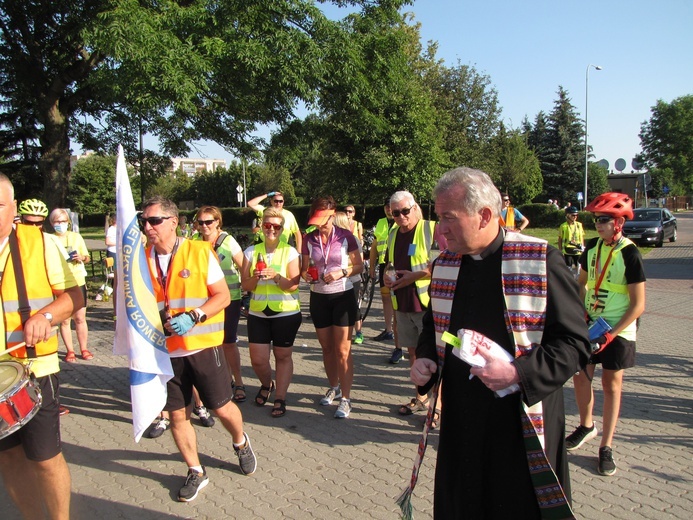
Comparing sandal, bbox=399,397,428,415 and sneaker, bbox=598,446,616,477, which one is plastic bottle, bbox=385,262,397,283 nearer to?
sandal, bbox=399,397,428,415

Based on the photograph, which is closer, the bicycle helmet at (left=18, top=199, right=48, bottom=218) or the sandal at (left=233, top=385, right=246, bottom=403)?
the sandal at (left=233, top=385, right=246, bottom=403)

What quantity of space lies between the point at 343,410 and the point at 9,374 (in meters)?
3.08

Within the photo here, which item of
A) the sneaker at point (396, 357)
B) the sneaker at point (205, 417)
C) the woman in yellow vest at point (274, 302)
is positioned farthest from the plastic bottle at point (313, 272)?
the sneaker at point (396, 357)

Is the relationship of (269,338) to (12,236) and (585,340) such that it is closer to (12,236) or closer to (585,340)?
(12,236)

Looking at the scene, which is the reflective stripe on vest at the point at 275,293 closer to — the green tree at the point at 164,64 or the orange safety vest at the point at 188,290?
the orange safety vest at the point at 188,290

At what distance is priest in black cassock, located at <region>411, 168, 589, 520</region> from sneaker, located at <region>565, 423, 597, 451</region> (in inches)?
91.3

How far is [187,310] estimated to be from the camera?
3.57 meters

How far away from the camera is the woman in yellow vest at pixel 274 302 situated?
5.00 meters

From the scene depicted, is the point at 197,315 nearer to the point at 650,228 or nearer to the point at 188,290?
the point at 188,290

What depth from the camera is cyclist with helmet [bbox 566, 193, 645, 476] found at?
3.75 m

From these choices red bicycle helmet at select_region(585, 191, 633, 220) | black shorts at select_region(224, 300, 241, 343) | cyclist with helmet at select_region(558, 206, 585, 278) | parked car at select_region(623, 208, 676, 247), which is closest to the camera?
red bicycle helmet at select_region(585, 191, 633, 220)

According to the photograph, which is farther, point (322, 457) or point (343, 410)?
point (343, 410)

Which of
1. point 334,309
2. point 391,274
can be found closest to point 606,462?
point 391,274

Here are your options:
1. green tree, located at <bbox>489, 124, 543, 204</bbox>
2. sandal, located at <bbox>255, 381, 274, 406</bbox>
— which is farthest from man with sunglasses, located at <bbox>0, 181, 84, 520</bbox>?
green tree, located at <bbox>489, 124, 543, 204</bbox>
